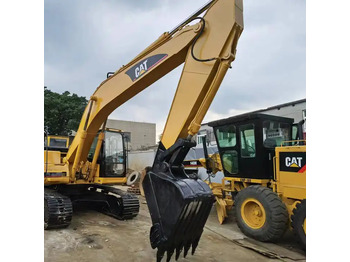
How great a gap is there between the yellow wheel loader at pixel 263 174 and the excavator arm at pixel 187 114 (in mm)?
2324

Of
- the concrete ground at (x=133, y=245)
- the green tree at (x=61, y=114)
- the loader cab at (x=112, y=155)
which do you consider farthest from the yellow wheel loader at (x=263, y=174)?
the green tree at (x=61, y=114)

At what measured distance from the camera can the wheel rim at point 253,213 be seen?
538 centimetres

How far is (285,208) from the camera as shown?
5164 mm

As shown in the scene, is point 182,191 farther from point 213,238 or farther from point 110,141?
point 110,141

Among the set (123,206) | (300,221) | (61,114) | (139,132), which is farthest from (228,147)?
(139,132)

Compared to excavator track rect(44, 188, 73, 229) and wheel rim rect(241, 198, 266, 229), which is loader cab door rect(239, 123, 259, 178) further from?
excavator track rect(44, 188, 73, 229)

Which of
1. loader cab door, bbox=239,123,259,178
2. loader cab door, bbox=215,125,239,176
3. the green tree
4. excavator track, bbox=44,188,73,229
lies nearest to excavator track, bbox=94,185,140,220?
excavator track, bbox=44,188,73,229

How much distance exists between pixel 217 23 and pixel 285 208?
136 inches

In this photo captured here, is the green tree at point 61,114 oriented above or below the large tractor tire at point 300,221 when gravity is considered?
above

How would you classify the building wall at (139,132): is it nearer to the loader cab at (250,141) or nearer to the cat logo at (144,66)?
the loader cab at (250,141)

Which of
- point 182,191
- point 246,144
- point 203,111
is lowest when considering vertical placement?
point 182,191

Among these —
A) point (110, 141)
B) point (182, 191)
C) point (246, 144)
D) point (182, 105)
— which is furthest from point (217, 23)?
point (110, 141)

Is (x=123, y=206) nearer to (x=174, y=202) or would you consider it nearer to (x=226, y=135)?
(x=226, y=135)

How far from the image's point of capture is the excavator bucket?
9.93 feet
